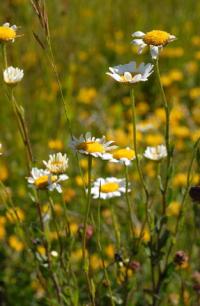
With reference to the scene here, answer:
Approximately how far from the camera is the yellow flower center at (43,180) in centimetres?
132

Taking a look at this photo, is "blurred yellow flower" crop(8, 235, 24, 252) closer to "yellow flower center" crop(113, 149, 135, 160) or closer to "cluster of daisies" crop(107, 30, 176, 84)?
"yellow flower center" crop(113, 149, 135, 160)

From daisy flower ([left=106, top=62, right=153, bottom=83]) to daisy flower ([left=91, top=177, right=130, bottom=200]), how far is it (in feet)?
1.14

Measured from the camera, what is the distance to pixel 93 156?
1168mm

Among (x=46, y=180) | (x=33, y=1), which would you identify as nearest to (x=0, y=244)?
(x=46, y=180)

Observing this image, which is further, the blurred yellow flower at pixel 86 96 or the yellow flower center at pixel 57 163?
the blurred yellow flower at pixel 86 96

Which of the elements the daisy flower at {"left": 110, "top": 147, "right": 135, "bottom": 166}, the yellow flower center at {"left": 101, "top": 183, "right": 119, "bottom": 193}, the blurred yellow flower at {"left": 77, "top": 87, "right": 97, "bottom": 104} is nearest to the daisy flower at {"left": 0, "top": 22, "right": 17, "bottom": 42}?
the daisy flower at {"left": 110, "top": 147, "right": 135, "bottom": 166}

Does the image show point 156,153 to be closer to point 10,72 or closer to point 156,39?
point 156,39

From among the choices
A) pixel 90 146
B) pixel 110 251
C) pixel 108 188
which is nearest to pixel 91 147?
pixel 90 146

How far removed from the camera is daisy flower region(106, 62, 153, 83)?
3.92 feet

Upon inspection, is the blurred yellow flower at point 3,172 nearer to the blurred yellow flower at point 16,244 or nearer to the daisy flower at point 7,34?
the blurred yellow flower at point 16,244

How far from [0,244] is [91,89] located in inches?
69.4

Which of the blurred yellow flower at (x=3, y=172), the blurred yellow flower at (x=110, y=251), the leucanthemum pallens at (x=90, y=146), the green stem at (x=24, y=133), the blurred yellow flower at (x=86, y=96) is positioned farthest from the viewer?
the blurred yellow flower at (x=86, y=96)

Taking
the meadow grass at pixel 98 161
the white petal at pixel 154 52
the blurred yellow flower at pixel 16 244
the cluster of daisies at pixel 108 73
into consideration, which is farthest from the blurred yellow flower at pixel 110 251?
the white petal at pixel 154 52

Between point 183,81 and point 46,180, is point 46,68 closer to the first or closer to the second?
point 183,81
